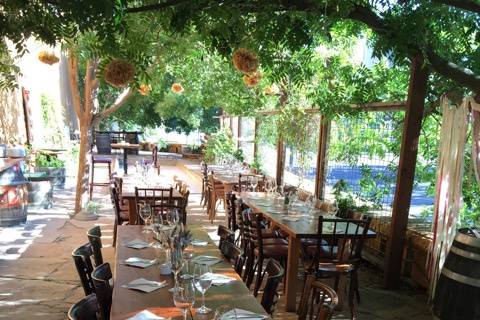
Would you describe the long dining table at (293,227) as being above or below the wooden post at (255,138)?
below

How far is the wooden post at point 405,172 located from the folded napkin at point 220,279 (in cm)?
285

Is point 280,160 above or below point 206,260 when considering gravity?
above

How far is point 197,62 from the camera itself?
8.93 metres

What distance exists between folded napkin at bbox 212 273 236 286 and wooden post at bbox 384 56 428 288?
9.36 ft

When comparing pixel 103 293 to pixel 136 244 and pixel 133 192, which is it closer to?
pixel 136 244

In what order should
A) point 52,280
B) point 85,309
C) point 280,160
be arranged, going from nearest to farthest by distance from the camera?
point 85,309 → point 52,280 → point 280,160

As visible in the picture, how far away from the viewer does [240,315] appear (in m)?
2.15

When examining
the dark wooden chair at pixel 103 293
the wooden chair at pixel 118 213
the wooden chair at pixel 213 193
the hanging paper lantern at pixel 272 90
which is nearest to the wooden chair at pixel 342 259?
the dark wooden chair at pixel 103 293

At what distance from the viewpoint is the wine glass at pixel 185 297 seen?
2076 millimetres

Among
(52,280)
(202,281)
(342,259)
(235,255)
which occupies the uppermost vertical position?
(202,281)

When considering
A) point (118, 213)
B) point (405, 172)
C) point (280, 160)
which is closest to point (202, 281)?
point (405, 172)

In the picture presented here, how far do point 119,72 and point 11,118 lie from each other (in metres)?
6.76

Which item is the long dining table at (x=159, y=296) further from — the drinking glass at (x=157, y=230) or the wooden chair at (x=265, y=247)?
the wooden chair at (x=265, y=247)

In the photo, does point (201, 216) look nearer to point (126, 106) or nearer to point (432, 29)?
point (432, 29)
